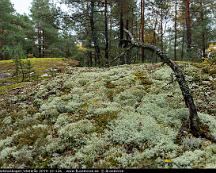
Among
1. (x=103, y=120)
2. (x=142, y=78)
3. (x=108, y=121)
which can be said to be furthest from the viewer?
(x=142, y=78)

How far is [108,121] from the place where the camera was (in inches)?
397

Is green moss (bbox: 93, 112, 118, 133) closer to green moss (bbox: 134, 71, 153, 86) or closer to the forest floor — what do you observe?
the forest floor

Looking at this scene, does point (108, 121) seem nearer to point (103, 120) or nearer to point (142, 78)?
point (103, 120)

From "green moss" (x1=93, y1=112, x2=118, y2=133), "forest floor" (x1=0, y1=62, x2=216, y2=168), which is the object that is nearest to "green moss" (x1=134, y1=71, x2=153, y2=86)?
"forest floor" (x1=0, y1=62, x2=216, y2=168)

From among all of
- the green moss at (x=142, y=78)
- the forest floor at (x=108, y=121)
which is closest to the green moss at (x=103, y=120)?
the forest floor at (x=108, y=121)

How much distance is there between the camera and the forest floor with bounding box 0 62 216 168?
788 centimetres

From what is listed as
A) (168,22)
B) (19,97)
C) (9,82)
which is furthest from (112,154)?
(168,22)

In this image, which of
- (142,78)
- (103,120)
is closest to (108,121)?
(103,120)

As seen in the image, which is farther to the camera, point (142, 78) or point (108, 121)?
point (142, 78)

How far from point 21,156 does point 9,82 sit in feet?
44.9

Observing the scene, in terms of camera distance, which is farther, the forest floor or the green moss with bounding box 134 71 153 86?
the green moss with bounding box 134 71 153 86

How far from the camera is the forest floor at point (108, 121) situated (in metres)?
7.88

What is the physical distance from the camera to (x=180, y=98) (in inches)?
468

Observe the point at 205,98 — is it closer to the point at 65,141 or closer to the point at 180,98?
the point at 180,98
